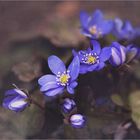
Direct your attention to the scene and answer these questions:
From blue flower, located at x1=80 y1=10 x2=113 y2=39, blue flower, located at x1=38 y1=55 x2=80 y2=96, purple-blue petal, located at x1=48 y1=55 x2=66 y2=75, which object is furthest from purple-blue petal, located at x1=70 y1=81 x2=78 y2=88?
blue flower, located at x1=80 y1=10 x2=113 y2=39

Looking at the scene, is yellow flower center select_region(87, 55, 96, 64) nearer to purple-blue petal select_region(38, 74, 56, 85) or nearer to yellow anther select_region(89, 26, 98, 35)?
purple-blue petal select_region(38, 74, 56, 85)

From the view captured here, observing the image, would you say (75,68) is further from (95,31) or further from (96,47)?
(95,31)

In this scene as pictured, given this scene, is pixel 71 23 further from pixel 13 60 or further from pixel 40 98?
pixel 40 98

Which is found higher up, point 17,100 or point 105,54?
point 105,54

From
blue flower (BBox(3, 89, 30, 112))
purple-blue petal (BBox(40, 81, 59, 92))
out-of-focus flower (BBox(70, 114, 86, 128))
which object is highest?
purple-blue petal (BBox(40, 81, 59, 92))

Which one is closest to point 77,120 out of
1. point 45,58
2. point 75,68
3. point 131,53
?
point 75,68

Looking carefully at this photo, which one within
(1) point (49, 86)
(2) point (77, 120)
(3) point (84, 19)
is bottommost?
(2) point (77, 120)

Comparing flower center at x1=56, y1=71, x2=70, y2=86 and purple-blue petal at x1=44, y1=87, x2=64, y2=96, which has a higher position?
flower center at x1=56, y1=71, x2=70, y2=86
